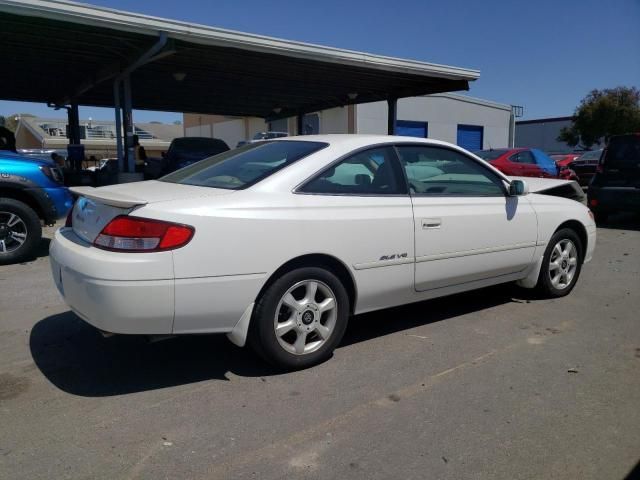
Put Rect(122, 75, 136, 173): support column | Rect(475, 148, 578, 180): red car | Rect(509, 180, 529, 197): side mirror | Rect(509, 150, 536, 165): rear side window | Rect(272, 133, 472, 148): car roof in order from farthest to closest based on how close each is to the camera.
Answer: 1. Rect(509, 150, 536, 165): rear side window
2. Rect(475, 148, 578, 180): red car
3. Rect(122, 75, 136, 173): support column
4. Rect(509, 180, 529, 197): side mirror
5. Rect(272, 133, 472, 148): car roof

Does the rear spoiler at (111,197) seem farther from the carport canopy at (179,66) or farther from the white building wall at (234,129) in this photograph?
the white building wall at (234,129)

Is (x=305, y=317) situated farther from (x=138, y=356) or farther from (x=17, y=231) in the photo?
(x=17, y=231)

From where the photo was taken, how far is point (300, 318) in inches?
135

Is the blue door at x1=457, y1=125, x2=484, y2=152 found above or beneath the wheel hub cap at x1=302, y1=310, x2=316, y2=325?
above

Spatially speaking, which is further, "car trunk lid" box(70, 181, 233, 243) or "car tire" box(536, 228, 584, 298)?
"car tire" box(536, 228, 584, 298)

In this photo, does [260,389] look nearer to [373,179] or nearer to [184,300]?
[184,300]

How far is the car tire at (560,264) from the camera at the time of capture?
200 inches

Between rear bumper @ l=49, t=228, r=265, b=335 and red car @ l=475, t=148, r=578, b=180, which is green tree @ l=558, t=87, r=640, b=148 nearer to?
red car @ l=475, t=148, r=578, b=180

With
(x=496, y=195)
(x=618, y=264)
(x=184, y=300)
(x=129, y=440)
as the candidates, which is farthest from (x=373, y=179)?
(x=618, y=264)

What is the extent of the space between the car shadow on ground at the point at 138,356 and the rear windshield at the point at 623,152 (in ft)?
24.1

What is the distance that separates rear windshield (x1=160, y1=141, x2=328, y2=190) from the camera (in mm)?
3586

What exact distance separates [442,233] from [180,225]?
6.61ft

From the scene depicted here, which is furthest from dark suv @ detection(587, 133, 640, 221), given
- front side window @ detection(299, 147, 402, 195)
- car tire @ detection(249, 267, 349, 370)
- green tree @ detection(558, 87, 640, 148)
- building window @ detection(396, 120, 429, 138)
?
green tree @ detection(558, 87, 640, 148)

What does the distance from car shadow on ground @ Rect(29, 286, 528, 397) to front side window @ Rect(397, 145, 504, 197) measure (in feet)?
3.73
